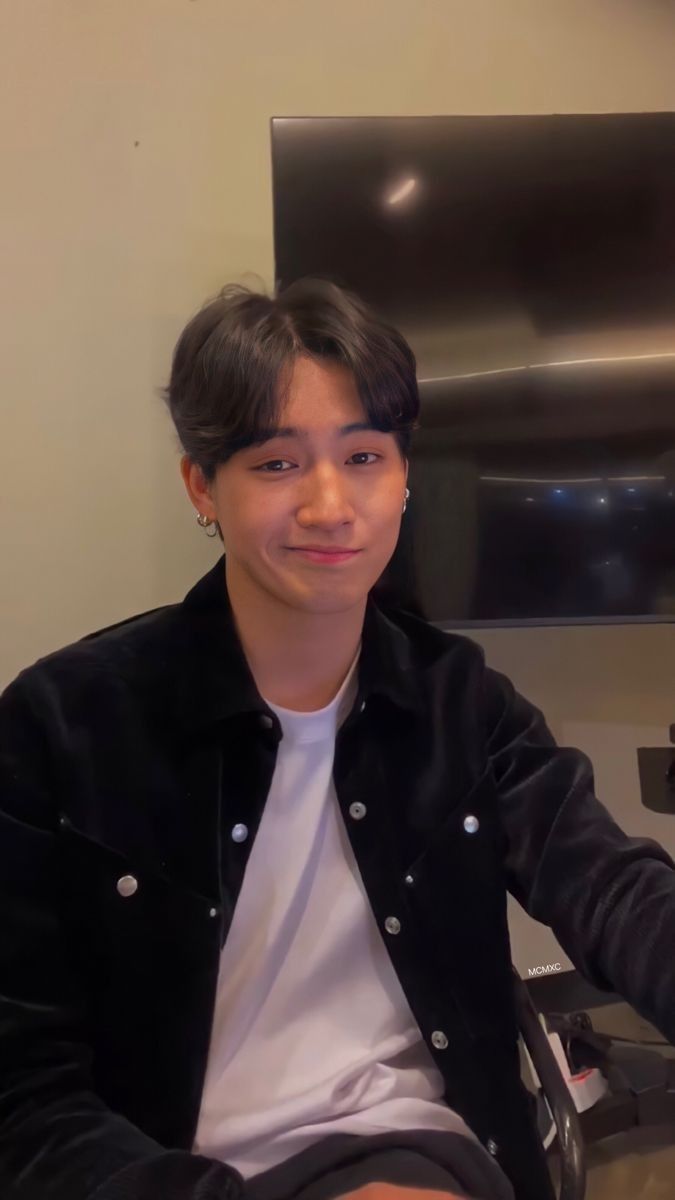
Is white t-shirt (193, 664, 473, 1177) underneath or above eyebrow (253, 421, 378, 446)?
underneath

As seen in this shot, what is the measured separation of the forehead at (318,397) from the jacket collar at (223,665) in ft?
0.69

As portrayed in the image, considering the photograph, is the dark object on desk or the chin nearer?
the chin

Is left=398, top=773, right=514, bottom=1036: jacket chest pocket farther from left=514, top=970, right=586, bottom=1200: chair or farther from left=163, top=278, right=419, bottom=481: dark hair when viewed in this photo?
left=163, top=278, right=419, bottom=481: dark hair

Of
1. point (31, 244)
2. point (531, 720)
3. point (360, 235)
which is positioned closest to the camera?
point (531, 720)

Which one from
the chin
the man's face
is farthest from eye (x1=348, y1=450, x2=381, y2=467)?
the chin

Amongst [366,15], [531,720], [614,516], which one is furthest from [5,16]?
[531,720]

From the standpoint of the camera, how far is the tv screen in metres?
1.21

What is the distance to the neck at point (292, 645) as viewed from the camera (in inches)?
34.8

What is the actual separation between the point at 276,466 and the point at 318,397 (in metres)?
0.08

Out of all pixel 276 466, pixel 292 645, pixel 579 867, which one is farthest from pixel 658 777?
pixel 276 466

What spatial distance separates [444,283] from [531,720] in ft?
2.03

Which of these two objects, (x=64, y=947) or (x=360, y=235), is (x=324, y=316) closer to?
(x=360, y=235)

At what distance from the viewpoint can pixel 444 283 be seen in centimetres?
122

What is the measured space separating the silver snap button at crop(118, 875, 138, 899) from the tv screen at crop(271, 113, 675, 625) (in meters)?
0.57
